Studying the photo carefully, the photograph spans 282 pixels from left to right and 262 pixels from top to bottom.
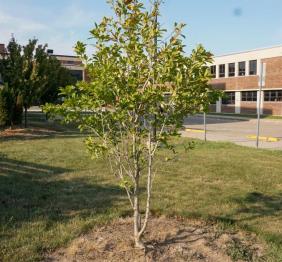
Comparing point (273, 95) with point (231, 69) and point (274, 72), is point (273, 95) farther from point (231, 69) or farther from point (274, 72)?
point (231, 69)

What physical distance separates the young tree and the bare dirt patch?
0.29m

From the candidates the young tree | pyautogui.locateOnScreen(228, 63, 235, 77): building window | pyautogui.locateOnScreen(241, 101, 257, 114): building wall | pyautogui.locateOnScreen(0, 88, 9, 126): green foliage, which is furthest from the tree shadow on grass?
pyautogui.locateOnScreen(228, 63, 235, 77): building window


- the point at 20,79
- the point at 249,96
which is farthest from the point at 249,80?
the point at 20,79

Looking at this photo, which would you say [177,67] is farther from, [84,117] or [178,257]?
[178,257]

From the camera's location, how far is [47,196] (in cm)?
728

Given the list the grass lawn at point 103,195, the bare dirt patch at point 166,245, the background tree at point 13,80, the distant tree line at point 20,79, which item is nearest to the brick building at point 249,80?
the distant tree line at point 20,79

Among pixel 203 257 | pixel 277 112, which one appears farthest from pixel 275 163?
pixel 277 112

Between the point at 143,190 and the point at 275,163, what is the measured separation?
16.0 ft

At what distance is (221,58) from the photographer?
155 ft

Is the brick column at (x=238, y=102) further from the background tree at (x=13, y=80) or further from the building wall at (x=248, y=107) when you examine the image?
the background tree at (x=13, y=80)

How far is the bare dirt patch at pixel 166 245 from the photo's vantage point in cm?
468

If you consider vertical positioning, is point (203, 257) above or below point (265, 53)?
below

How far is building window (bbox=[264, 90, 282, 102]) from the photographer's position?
3918cm

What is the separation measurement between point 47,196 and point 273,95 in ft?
119
